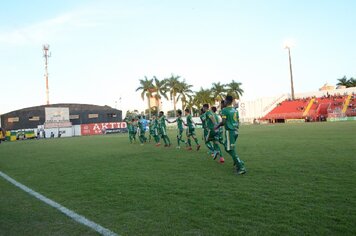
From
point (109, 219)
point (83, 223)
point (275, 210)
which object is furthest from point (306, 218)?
point (83, 223)

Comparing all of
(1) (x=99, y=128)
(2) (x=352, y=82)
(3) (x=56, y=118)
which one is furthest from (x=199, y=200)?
(2) (x=352, y=82)

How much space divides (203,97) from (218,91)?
4113 mm

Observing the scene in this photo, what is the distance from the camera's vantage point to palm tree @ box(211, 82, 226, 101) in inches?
3221

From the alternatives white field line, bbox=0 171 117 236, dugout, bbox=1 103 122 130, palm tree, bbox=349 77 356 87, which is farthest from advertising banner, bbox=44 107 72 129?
palm tree, bbox=349 77 356 87

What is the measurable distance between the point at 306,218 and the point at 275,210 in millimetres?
511

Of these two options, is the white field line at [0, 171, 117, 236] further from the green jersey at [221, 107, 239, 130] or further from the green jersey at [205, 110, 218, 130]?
the green jersey at [205, 110, 218, 130]

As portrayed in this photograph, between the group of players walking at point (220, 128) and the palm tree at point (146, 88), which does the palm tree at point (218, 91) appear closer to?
the palm tree at point (146, 88)

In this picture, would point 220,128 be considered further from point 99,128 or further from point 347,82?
point 347,82

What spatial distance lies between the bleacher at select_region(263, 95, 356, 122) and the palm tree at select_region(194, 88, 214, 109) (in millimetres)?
20580

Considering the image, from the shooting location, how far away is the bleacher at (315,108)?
5159 centimetres

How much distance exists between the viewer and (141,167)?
1034 cm

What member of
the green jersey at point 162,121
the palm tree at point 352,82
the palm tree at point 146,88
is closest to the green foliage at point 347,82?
the palm tree at point 352,82

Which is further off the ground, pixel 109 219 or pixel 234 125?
pixel 234 125

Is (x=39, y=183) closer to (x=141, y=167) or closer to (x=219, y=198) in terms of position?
(x=141, y=167)
